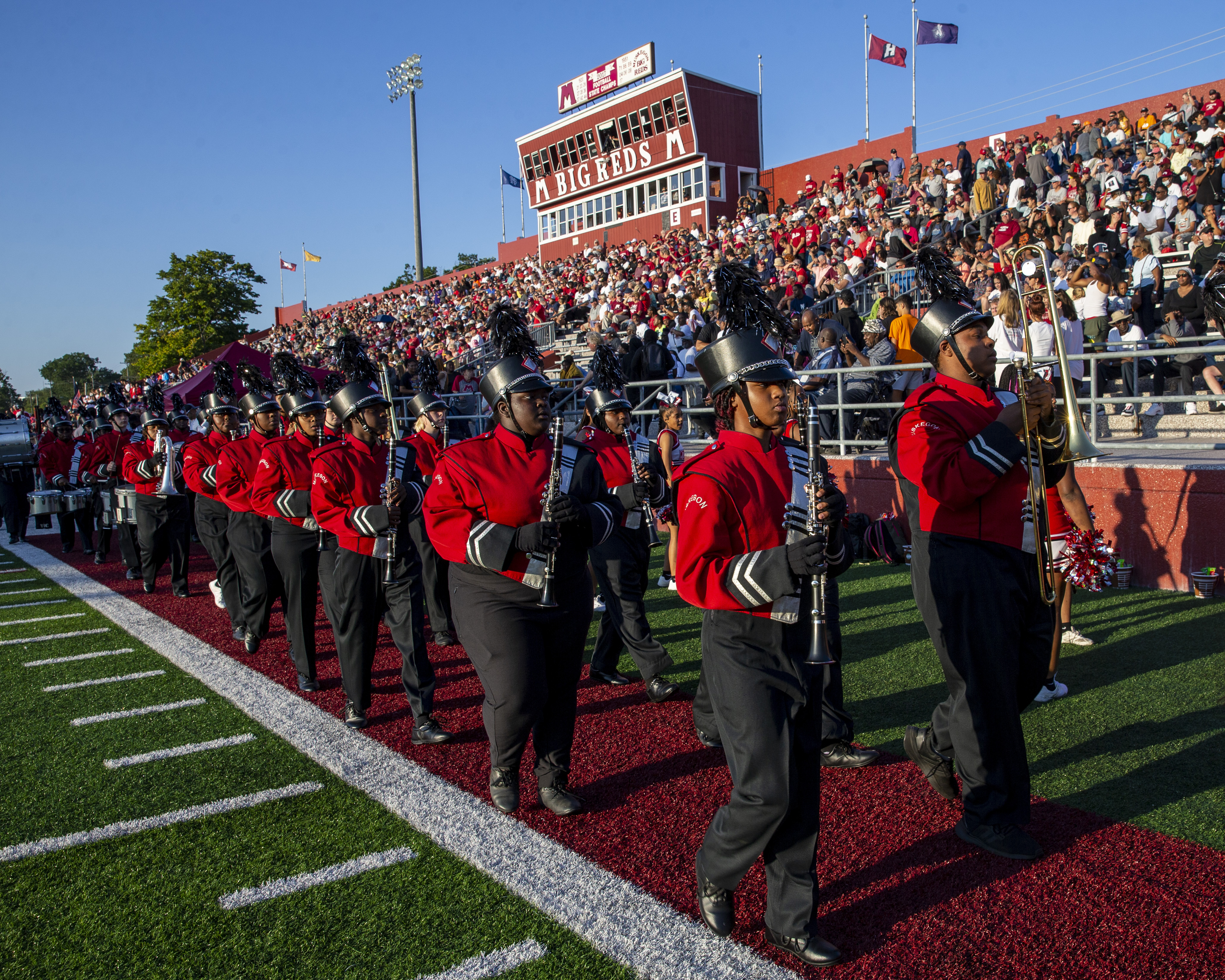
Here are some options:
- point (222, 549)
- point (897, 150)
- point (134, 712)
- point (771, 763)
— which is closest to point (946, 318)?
point (771, 763)

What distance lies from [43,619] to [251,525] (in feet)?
10.5

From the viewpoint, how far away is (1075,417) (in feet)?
11.9

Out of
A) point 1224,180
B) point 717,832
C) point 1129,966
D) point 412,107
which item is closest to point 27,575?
point 717,832


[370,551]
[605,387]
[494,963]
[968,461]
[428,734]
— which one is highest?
[605,387]

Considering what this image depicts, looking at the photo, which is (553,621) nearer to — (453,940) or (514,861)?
(514,861)

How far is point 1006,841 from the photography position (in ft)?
11.7

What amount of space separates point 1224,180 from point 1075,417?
13.3m

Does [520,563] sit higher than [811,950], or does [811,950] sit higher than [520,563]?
[520,563]

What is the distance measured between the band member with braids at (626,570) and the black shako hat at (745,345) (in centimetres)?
173

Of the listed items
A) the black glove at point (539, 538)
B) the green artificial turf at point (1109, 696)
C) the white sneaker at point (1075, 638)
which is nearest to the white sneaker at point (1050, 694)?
the green artificial turf at point (1109, 696)

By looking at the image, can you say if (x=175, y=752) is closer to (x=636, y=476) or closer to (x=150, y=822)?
(x=150, y=822)

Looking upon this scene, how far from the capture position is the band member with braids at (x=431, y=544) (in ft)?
25.4

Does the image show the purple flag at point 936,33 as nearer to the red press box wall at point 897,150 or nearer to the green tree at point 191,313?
the red press box wall at point 897,150

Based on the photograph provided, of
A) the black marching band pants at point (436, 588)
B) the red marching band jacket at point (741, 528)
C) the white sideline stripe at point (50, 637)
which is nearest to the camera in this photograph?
the red marching band jacket at point (741, 528)
